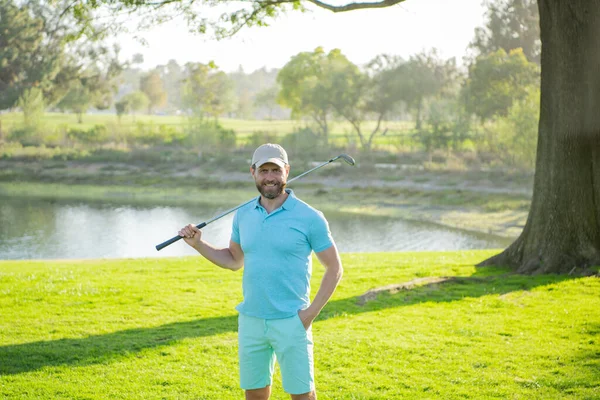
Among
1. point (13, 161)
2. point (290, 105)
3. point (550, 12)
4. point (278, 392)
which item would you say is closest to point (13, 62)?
point (13, 161)

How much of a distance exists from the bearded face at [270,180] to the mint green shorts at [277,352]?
736 mm

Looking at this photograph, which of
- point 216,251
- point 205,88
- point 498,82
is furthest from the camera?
point 205,88

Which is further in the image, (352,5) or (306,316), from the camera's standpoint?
(352,5)

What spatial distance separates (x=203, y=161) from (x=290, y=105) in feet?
66.4

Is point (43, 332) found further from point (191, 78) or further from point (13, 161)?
point (191, 78)

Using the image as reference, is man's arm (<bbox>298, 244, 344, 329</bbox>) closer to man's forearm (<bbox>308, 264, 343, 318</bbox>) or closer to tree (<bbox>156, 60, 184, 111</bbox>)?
man's forearm (<bbox>308, 264, 343, 318</bbox>)

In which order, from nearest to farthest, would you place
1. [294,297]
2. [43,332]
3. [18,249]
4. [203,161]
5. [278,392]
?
1. [294,297]
2. [278,392]
3. [43,332]
4. [18,249]
5. [203,161]

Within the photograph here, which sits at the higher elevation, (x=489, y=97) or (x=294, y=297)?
(x=489, y=97)

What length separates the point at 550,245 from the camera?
35.6 ft

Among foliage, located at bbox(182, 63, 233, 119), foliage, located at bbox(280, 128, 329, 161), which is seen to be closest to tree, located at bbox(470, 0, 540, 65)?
foliage, located at bbox(280, 128, 329, 161)

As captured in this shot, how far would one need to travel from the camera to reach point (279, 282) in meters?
4.25

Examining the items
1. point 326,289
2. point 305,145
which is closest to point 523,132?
point 305,145

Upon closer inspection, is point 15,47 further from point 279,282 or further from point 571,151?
point 279,282

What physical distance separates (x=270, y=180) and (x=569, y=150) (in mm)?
7793
